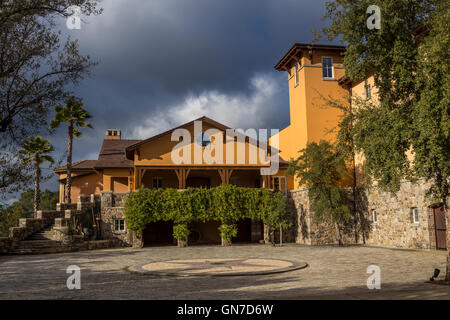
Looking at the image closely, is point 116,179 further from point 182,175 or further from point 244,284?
point 244,284

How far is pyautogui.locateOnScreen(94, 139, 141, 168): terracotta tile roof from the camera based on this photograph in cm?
3098

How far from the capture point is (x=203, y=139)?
28.1m

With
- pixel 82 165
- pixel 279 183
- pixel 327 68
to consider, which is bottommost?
pixel 279 183

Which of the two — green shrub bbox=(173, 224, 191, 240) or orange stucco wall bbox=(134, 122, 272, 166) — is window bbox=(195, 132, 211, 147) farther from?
green shrub bbox=(173, 224, 191, 240)

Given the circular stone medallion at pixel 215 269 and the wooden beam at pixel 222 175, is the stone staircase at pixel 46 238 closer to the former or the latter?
the wooden beam at pixel 222 175

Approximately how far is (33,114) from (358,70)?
910 cm

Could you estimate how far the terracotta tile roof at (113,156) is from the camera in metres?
31.0

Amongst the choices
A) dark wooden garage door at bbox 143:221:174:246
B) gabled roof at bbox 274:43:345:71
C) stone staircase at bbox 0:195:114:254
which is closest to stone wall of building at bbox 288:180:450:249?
dark wooden garage door at bbox 143:221:174:246

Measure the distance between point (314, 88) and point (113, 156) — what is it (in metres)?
17.2

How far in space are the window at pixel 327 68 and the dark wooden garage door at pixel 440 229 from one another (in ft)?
42.8

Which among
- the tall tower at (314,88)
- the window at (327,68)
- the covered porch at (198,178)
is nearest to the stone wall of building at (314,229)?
the covered porch at (198,178)

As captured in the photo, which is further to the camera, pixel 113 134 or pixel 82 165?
pixel 113 134

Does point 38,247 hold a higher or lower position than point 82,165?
lower

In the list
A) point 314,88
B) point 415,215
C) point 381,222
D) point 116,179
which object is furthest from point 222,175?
point 415,215
